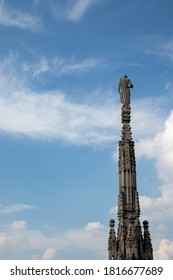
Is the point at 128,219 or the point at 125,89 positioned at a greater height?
the point at 125,89

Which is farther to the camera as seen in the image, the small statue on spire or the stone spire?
→ the small statue on spire

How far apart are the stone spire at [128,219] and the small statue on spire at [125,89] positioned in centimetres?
214

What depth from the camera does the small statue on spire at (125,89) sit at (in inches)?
1494

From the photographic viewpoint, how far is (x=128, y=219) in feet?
112

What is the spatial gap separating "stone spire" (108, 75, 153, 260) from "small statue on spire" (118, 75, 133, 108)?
7.01 feet

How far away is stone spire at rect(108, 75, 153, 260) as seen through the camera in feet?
108

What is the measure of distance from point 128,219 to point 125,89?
10.6 m

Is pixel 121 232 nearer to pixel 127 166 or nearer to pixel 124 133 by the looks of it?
pixel 127 166

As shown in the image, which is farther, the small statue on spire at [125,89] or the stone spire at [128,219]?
the small statue on spire at [125,89]

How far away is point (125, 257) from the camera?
33.0m

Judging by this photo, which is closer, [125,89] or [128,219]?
[128,219]

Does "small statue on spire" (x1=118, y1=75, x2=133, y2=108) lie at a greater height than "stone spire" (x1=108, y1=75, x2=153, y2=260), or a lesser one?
greater
